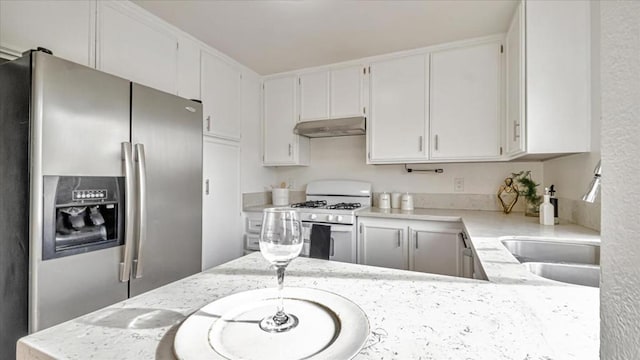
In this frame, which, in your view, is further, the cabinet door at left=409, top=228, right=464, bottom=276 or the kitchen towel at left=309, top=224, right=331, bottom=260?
the cabinet door at left=409, top=228, right=464, bottom=276

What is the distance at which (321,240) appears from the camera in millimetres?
1384

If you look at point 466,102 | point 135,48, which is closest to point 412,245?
point 466,102

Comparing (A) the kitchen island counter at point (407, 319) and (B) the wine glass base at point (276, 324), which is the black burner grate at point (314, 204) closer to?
(A) the kitchen island counter at point (407, 319)

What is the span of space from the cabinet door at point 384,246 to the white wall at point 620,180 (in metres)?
2.17

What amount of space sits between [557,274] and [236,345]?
1387 mm

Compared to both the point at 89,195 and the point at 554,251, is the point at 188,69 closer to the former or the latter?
the point at 89,195

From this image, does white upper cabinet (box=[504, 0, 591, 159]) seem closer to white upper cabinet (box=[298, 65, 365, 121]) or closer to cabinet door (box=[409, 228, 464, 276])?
cabinet door (box=[409, 228, 464, 276])

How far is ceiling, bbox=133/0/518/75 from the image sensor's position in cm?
194

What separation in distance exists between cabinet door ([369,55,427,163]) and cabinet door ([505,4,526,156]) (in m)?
0.65

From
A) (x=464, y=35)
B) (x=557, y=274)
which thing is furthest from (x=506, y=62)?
(x=557, y=274)

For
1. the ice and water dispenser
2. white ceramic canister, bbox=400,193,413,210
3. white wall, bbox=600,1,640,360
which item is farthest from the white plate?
white ceramic canister, bbox=400,193,413,210

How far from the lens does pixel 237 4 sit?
1.93 metres

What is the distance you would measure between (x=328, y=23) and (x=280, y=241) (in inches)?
81.3

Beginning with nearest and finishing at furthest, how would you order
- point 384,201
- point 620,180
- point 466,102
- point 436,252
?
1. point 620,180
2. point 436,252
3. point 466,102
4. point 384,201
